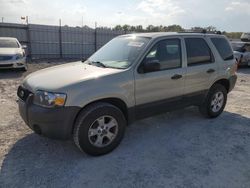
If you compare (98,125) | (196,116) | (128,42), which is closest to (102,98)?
(98,125)

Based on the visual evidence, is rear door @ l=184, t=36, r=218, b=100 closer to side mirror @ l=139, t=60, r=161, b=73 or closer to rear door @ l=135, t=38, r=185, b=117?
rear door @ l=135, t=38, r=185, b=117

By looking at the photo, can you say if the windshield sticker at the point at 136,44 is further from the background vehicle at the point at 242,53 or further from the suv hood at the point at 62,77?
the background vehicle at the point at 242,53

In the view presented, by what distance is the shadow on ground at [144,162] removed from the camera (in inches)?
136

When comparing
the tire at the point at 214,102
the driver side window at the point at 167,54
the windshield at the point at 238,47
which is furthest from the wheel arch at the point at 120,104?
the windshield at the point at 238,47

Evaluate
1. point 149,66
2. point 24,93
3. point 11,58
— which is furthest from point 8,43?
point 149,66

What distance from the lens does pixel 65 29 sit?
1906 cm

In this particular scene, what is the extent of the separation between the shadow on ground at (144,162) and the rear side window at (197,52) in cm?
135

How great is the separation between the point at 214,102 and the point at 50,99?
12.2ft

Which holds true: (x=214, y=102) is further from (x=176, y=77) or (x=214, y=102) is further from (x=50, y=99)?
(x=50, y=99)

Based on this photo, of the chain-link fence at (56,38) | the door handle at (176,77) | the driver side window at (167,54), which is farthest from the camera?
the chain-link fence at (56,38)

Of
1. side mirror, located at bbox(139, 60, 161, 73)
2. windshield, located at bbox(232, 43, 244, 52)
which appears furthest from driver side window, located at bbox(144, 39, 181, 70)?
windshield, located at bbox(232, 43, 244, 52)

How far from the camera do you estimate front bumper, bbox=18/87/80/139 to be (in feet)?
11.9

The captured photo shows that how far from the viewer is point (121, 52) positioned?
15.5ft

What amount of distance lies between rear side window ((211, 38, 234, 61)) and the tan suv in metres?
0.03
